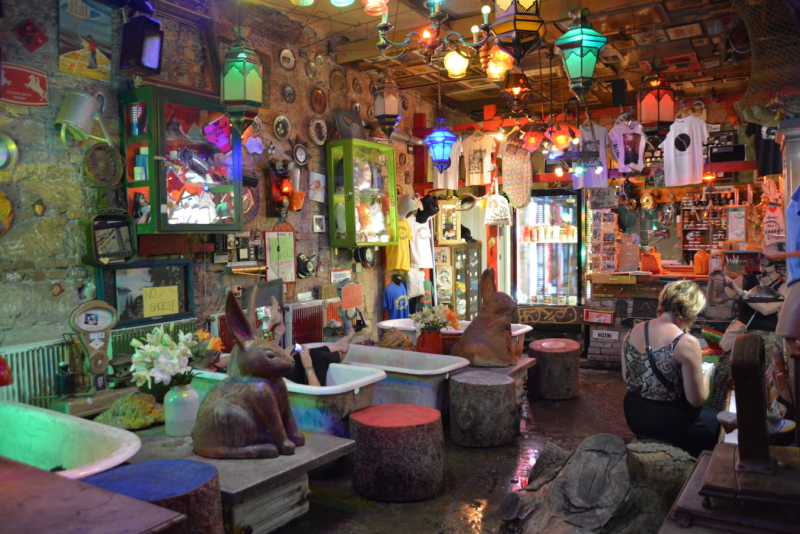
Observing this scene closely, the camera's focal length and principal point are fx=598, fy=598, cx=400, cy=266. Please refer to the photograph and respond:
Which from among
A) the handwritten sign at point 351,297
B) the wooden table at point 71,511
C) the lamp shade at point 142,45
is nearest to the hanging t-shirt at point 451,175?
the handwritten sign at point 351,297

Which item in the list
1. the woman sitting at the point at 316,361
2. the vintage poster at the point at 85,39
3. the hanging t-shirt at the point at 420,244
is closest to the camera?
the woman sitting at the point at 316,361

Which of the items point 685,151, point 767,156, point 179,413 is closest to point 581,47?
point 179,413

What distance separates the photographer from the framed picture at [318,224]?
22.9 ft

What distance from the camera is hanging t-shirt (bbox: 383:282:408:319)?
810 centimetres

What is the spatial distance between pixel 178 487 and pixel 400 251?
5.92 m

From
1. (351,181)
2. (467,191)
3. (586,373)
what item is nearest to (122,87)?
(351,181)

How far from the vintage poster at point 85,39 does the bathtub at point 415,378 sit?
314 centimetres

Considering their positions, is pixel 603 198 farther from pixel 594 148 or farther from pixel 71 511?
pixel 71 511

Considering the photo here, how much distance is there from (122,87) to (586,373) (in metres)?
6.16

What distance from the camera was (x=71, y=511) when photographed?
145cm

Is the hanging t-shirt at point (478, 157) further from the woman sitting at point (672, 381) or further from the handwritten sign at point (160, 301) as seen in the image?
the woman sitting at point (672, 381)

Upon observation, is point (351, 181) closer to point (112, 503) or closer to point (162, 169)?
point (162, 169)

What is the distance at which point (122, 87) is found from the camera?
4840 millimetres

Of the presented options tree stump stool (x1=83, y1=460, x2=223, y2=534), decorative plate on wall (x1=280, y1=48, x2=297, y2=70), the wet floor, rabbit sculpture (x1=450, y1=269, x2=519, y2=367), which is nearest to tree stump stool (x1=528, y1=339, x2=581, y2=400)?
the wet floor
